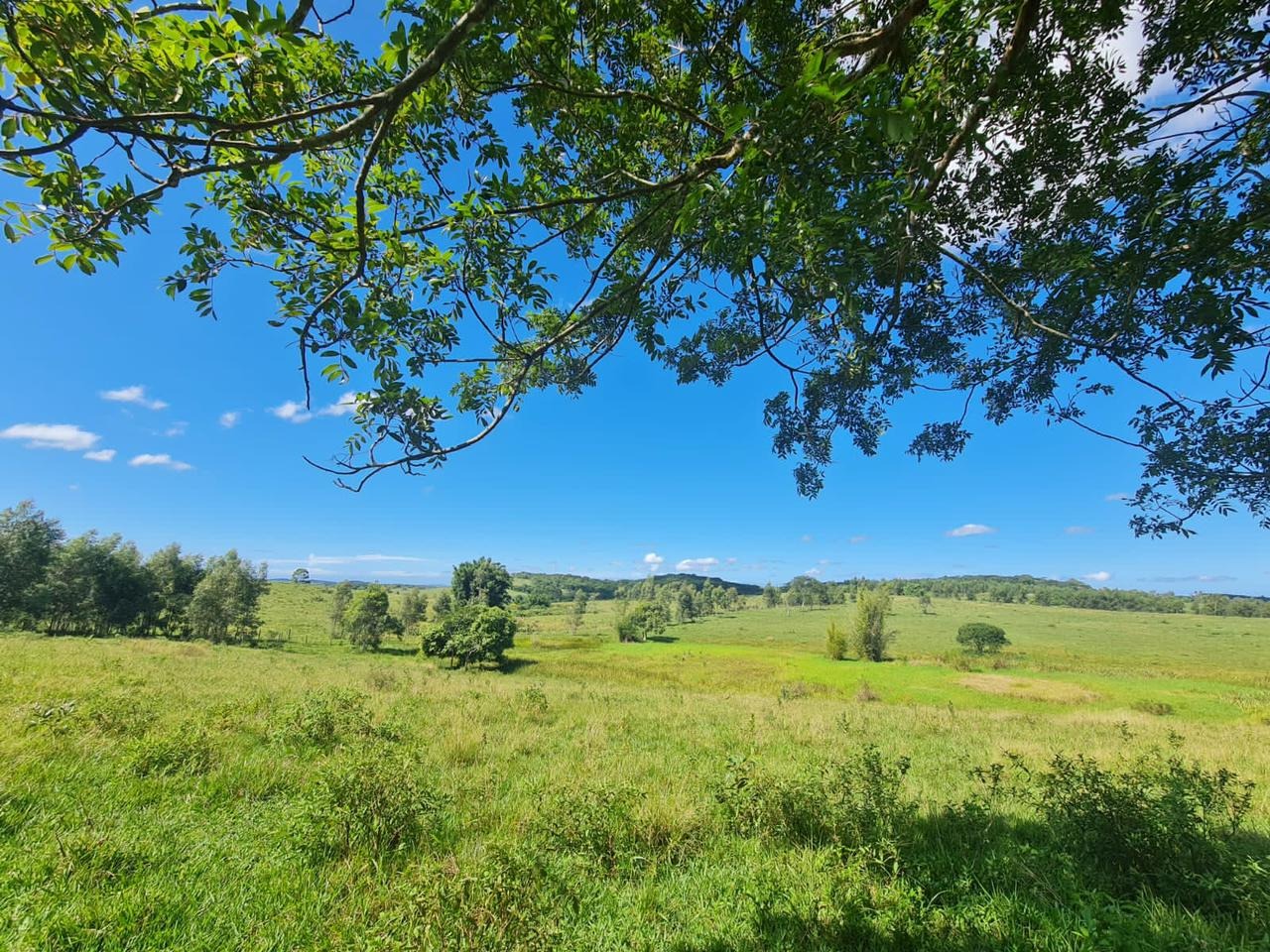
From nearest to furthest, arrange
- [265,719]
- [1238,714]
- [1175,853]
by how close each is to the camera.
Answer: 1. [1175,853]
2. [265,719]
3. [1238,714]

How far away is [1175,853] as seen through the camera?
425 centimetres

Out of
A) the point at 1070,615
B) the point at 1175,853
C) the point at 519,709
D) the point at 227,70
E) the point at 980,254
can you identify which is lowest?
the point at 1070,615

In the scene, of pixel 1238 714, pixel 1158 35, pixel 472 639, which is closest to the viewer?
pixel 1158 35

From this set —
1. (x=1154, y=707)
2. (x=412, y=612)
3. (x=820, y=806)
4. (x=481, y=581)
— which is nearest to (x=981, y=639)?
(x=1154, y=707)

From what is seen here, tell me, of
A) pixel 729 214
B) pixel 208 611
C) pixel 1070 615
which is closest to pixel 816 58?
pixel 729 214

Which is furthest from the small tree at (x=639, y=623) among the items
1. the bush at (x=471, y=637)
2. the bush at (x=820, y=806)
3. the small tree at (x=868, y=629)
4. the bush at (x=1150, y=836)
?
the bush at (x=1150, y=836)

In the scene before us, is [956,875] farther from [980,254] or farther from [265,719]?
[265,719]

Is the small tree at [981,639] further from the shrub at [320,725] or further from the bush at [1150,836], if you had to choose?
Answer: the shrub at [320,725]

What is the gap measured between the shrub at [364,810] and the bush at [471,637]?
35.2 m

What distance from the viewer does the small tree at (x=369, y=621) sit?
50.9 meters

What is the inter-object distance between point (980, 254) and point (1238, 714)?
121 feet

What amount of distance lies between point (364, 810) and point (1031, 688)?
45.3 metres

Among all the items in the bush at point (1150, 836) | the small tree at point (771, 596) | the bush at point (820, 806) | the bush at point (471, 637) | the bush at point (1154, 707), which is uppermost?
the bush at point (1150, 836)

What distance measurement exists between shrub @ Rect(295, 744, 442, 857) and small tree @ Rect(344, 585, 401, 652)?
5343 centimetres
